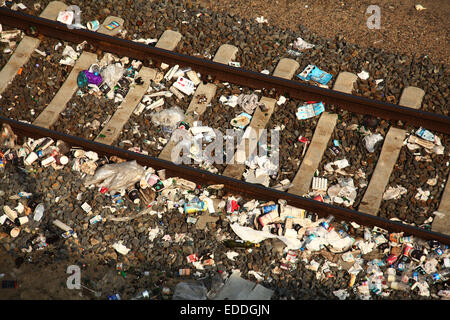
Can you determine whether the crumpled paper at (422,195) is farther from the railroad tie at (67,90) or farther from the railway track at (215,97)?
the railroad tie at (67,90)

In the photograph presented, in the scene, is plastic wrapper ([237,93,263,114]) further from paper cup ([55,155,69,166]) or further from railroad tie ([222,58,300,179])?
paper cup ([55,155,69,166])

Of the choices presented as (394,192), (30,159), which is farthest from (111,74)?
(394,192)

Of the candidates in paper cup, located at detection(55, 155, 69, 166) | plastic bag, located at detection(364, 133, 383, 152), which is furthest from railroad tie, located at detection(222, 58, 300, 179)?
paper cup, located at detection(55, 155, 69, 166)

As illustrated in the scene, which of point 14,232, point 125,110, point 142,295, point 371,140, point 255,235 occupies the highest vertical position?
point 371,140

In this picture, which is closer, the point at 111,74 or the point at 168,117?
the point at 168,117

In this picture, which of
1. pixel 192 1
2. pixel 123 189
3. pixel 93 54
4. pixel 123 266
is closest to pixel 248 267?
pixel 123 266

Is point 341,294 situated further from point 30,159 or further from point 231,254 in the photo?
point 30,159

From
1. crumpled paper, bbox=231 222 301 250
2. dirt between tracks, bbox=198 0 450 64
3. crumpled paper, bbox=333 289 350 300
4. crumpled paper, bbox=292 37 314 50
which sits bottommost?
crumpled paper, bbox=333 289 350 300
